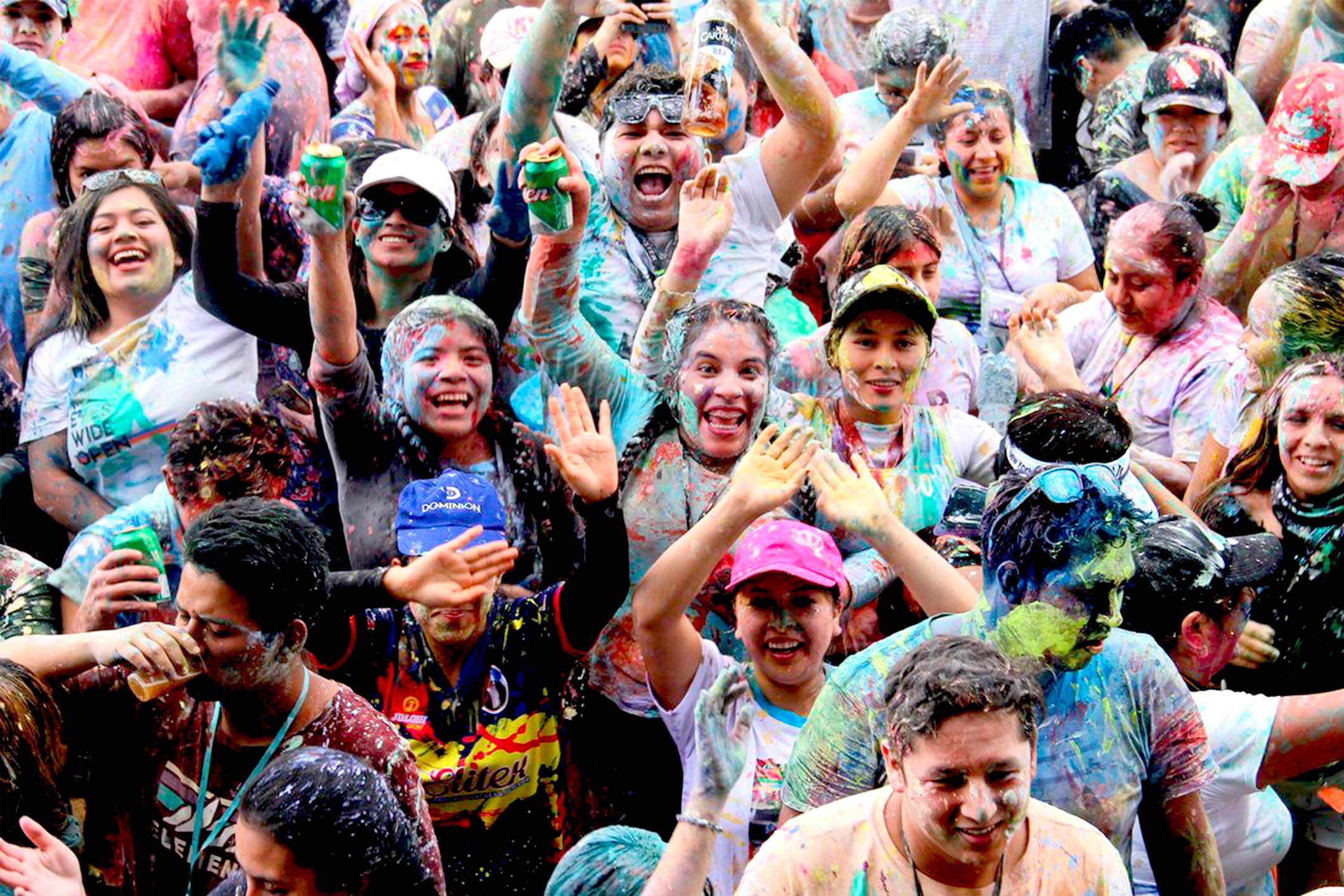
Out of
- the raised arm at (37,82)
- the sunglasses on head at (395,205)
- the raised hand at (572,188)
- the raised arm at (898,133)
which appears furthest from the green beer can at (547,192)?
the raised arm at (37,82)

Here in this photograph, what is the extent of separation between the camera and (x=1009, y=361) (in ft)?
20.5

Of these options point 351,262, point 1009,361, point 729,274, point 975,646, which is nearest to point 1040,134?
point 1009,361

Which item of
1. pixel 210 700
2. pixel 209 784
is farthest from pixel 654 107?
pixel 209 784

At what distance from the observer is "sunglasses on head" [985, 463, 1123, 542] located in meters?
3.94

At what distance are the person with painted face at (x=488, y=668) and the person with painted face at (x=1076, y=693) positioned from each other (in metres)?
0.86

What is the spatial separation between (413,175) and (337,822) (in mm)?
2528

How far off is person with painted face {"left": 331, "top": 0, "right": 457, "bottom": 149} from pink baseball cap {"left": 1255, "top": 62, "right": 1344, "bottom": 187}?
9.05 feet

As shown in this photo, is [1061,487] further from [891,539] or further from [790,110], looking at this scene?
[790,110]

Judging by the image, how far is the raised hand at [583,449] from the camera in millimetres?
4641

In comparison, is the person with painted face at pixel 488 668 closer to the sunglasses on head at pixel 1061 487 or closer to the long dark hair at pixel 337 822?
the long dark hair at pixel 337 822

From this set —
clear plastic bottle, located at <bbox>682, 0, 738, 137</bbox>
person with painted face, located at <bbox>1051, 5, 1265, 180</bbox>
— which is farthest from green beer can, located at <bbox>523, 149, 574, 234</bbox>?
person with painted face, located at <bbox>1051, 5, 1265, 180</bbox>

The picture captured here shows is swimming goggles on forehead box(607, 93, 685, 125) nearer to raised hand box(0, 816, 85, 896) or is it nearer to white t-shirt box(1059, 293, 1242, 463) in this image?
white t-shirt box(1059, 293, 1242, 463)

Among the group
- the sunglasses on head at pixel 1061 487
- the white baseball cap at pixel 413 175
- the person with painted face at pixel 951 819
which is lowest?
the person with painted face at pixel 951 819

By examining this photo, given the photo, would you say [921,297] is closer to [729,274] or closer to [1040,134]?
[729,274]
